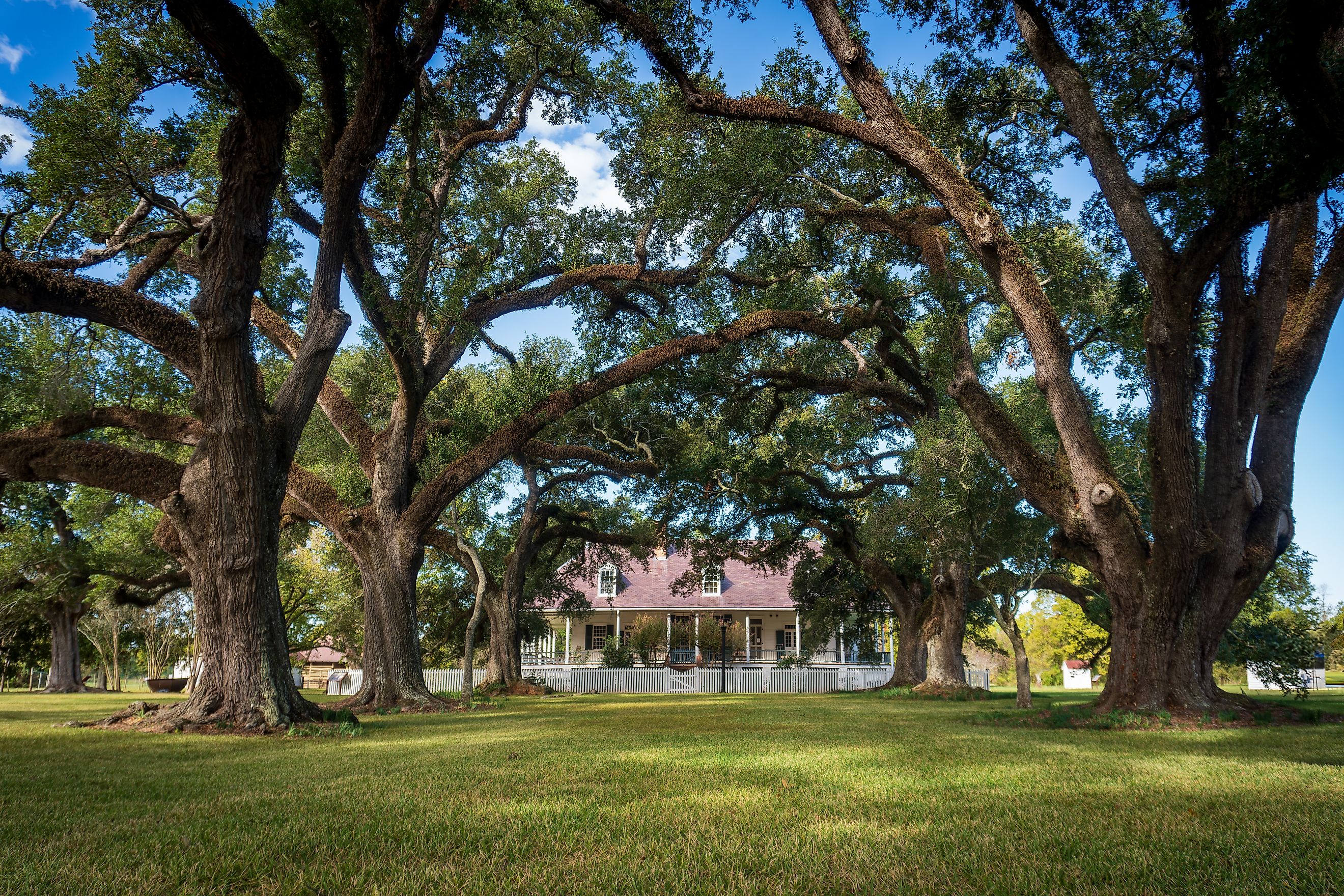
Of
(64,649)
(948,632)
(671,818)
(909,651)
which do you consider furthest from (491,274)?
(64,649)

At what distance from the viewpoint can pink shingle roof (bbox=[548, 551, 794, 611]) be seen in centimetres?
3656

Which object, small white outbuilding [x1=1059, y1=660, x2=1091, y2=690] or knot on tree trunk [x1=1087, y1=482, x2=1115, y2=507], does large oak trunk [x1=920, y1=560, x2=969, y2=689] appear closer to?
knot on tree trunk [x1=1087, y1=482, x2=1115, y2=507]

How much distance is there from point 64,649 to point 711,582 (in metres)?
26.6

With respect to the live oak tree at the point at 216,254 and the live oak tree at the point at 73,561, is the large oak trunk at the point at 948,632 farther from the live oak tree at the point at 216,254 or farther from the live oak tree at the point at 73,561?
the live oak tree at the point at 73,561

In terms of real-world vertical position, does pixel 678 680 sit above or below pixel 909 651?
below

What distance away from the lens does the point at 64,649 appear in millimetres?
30156

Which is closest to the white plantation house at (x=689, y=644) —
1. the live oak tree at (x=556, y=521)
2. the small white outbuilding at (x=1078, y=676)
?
the live oak tree at (x=556, y=521)

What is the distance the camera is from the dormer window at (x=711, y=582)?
24.2 metres

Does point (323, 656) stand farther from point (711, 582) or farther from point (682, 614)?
point (711, 582)

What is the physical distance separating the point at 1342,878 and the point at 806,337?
17119mm

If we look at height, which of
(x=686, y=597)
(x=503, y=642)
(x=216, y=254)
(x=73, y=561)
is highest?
(x=216, y=254)

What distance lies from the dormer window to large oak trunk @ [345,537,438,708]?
438 inches

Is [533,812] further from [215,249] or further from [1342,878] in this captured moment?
[215,249]

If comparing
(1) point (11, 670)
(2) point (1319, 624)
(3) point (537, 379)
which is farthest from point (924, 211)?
(1) point (11, 670)
